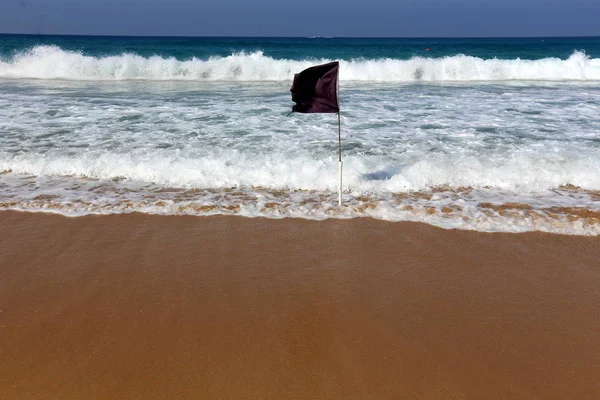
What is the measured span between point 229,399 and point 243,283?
1.38 meters

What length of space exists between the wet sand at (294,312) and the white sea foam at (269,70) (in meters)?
19.7

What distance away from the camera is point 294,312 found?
11.7 feet

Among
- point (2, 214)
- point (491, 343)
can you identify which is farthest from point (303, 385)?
point (2, 214)

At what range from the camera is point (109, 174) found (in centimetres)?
715

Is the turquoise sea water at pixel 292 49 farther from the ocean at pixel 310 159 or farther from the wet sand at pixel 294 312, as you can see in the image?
the wet sand at pixel 294 312

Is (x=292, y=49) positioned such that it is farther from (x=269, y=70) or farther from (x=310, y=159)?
(x=310, y=159)

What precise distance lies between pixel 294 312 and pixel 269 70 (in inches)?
889

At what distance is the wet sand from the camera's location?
2.84m

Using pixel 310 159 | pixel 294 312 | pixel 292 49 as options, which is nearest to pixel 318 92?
pixel 310 159

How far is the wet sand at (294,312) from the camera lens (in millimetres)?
2836

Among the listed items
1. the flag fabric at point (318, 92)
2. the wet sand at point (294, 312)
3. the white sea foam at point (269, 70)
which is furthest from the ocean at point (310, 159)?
the white sea foam at point (269, 70)

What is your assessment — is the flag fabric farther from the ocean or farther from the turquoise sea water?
the turquoise sea water

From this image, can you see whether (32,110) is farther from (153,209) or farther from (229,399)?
(229,399)

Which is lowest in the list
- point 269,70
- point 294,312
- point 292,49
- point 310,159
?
point 294,312
